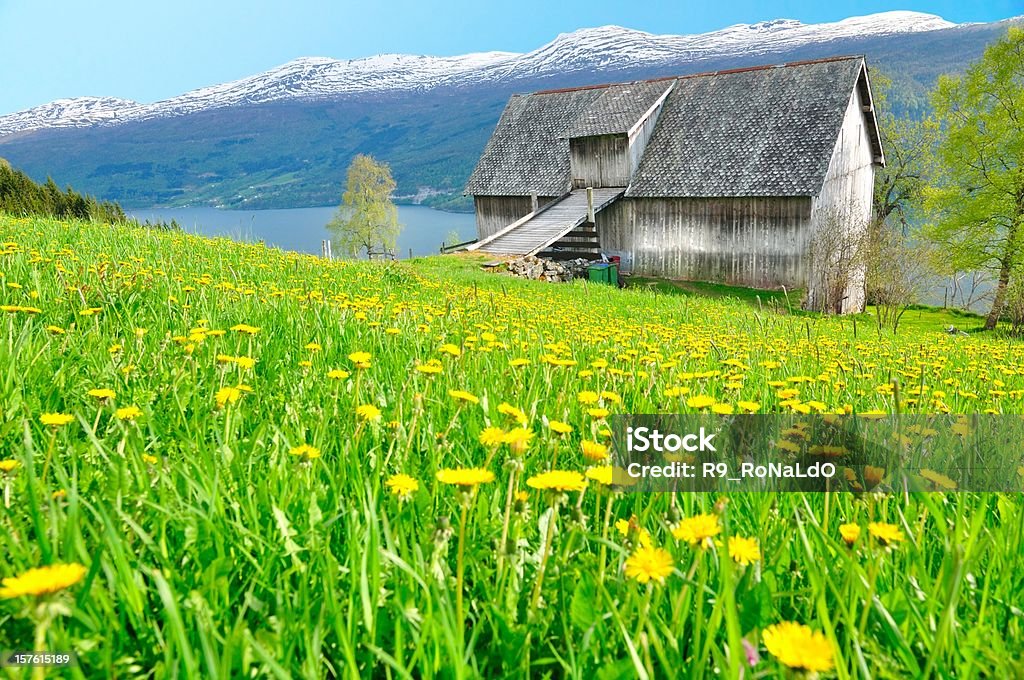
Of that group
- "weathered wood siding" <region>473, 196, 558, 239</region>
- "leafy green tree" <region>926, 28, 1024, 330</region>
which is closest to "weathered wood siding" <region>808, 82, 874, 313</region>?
"leafy green tree" <region>926, 28, 1024, 330</region>

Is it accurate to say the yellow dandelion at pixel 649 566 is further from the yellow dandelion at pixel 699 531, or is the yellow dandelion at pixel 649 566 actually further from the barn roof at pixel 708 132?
the barn roof at pixel 708 132

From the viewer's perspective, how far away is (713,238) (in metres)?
25.2

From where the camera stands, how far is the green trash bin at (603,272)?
2475cm

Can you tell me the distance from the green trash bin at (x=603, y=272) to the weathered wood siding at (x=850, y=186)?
25.9ft

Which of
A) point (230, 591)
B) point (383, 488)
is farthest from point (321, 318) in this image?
point (230, 591)

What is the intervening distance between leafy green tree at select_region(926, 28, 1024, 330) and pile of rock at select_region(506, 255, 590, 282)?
1658 cm

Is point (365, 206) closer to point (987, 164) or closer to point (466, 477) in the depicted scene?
point (987, 164)

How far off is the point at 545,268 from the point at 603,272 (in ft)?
9.58

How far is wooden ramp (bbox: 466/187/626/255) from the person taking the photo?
980 inches

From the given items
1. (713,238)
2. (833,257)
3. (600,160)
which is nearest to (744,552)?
(713,238)

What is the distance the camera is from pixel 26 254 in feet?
15.3

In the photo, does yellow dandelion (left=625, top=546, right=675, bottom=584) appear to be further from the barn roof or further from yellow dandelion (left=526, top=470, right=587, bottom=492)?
the barn roof

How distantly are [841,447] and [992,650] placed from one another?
42.7 inches

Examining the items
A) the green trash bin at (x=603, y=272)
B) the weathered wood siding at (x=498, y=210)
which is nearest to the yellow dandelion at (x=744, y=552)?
the green trash bin at (x=603, y=272)
